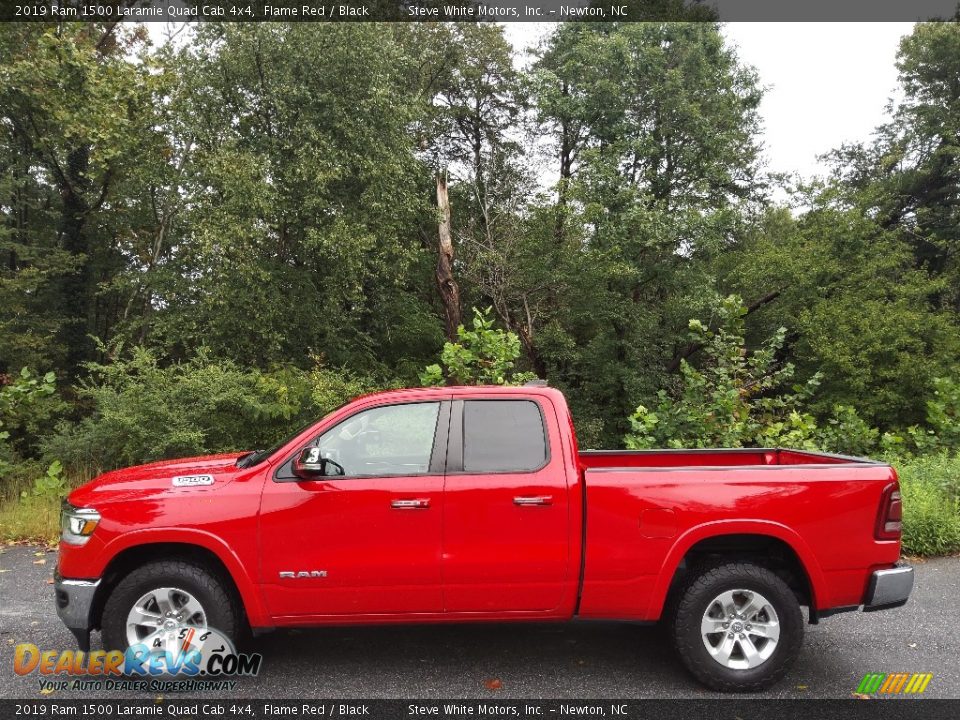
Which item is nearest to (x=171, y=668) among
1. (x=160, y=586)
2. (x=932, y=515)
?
(x=160, y=586)

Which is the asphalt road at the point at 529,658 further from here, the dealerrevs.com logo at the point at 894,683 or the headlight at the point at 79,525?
the headlight at the point at 79,525

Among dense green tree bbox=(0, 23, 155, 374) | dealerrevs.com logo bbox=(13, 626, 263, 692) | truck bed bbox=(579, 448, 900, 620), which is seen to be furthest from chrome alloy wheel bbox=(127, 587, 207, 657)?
dense green tree bbox=(0, 23, 155, 374)

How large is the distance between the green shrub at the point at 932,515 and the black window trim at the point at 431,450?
213 inches

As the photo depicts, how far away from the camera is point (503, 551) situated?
3918 millimetres

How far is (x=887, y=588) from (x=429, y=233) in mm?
20608

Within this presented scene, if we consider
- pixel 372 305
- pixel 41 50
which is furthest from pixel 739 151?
→ pixel 41 50

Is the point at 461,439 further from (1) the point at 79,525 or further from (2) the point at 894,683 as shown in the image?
(2) the point at 894,683

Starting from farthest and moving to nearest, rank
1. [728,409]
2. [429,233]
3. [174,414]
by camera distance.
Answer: [429,233]
[174,414]
[728,409]

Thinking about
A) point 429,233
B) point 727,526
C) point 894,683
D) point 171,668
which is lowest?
point 894,683

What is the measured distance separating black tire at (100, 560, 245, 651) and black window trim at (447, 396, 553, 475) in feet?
5.15

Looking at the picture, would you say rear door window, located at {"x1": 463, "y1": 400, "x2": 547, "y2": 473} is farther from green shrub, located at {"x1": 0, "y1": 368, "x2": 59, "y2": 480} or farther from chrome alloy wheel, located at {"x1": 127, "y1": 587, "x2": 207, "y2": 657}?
green shrub, located at {"x1": 0, "y1": 368, "x2": 59, "y2": 480}

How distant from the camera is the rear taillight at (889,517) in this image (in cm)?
391

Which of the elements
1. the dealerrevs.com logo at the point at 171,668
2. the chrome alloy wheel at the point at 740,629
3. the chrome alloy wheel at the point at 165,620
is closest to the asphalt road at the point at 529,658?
the dealerrevs.com logo at the point at 171,668

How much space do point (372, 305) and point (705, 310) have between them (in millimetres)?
10209
